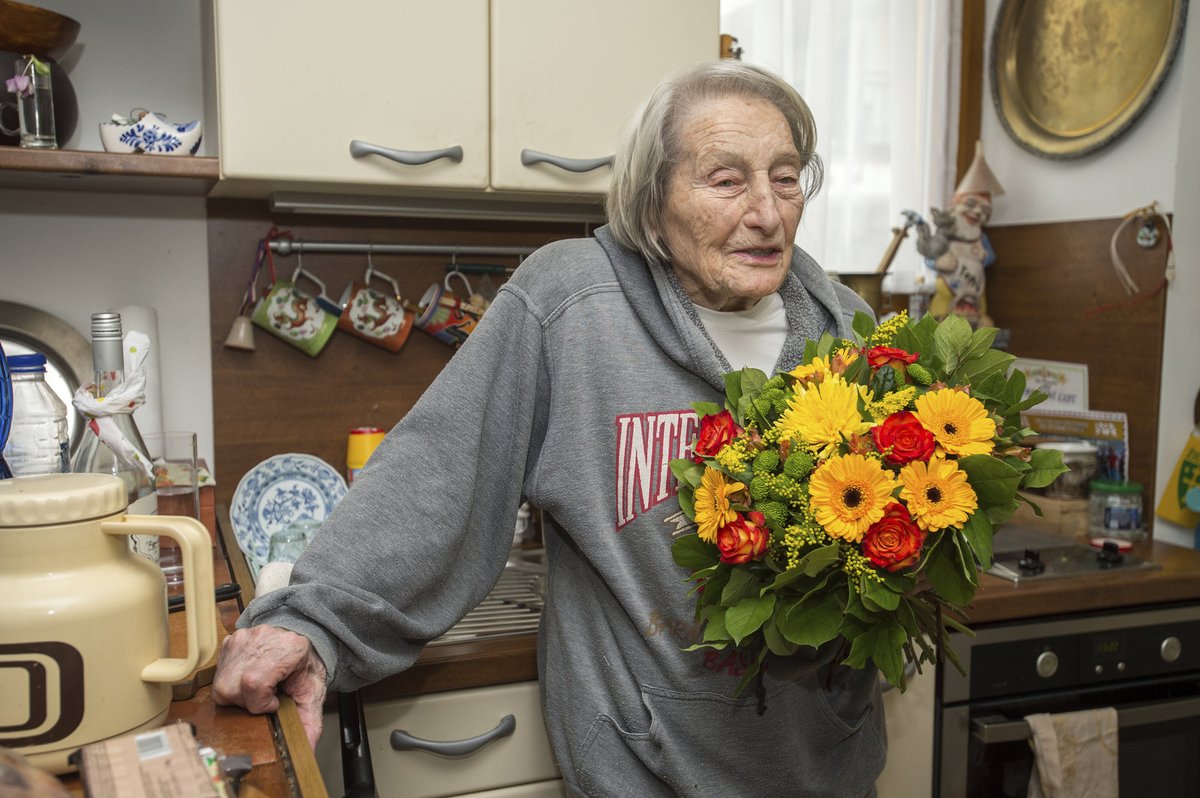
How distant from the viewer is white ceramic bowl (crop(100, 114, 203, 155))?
A: 1.37 metres

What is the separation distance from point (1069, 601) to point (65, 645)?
4.88 ft

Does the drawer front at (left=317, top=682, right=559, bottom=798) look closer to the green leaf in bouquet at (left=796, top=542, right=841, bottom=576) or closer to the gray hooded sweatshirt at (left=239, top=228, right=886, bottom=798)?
the gray hooded sweatshirt at (left=239, top=228, right=886, bottom=798)

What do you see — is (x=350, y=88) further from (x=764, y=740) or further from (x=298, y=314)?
(x=764, y=740)

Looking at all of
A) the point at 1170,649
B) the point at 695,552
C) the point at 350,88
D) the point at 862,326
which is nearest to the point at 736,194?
the point at 862,326

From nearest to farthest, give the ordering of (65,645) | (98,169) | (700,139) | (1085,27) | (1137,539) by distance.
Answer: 1. (65,645)
2. (700,139)
3. (98,169)
4. (1137,539)
5. (1085,27)

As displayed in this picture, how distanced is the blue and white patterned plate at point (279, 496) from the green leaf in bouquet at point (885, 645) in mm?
1002

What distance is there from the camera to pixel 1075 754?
5.26 ft

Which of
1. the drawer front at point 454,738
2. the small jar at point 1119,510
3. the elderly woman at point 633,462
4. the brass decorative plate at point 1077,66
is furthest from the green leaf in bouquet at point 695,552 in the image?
the brass decorative plate at point 1077,66

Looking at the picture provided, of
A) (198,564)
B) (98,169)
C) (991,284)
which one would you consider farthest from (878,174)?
(198,564)

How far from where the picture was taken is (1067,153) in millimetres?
2090

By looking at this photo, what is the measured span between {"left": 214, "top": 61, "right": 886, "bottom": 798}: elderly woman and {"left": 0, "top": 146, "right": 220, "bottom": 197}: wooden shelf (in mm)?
518

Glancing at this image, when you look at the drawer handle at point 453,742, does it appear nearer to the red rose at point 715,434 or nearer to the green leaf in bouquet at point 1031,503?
the red rose at point 715,434

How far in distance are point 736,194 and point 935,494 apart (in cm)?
47

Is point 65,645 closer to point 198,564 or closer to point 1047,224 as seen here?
point 198,564
